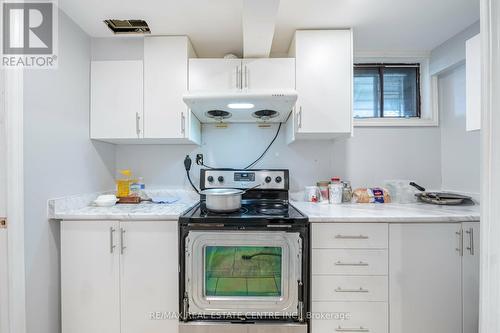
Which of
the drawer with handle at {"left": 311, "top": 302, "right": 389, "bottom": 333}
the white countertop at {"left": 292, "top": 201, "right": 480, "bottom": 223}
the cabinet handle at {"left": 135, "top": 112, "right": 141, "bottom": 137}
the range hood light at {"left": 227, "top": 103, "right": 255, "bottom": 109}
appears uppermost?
the range hood light at {"left": 227, "top": 103, "right": 255, "bottom": 109}

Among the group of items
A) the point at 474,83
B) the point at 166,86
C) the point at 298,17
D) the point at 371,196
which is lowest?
the point at 371,196

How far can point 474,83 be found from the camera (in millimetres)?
1375

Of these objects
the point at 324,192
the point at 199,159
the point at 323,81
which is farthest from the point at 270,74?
the point at 324,192

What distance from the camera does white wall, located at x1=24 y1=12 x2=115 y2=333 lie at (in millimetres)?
1425

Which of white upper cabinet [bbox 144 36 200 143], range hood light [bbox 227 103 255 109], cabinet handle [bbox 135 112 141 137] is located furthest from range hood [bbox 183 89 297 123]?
cabinet handle [bbox 135 112 141 137]

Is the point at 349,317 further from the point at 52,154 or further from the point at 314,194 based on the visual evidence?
the point at 52,154

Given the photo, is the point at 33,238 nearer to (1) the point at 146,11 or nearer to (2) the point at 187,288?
(2) the point at 187,288

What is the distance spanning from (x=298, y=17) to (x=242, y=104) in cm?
77

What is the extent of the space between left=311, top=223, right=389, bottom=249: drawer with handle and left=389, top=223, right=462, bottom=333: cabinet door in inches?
2.9

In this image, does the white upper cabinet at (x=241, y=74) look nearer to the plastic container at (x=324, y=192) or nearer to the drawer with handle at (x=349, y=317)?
the plastic container at (x=324, y=192)

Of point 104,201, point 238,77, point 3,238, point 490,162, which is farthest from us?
point 238,77

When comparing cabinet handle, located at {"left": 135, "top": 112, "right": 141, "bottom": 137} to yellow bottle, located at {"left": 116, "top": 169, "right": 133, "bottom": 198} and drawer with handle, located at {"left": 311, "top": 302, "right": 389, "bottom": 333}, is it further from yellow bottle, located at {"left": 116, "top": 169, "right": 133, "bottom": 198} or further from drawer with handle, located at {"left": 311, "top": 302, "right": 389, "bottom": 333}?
drawer with handle, located at {"left": 311, "top": 302, "right": 389, "bottom": 333}

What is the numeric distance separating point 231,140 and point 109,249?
51.8 inches

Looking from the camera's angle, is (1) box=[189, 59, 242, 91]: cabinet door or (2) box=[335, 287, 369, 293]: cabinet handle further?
(1) box=[189, 59, 242, 91]: cabinet door
